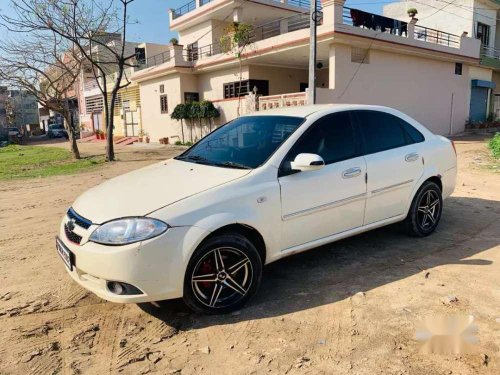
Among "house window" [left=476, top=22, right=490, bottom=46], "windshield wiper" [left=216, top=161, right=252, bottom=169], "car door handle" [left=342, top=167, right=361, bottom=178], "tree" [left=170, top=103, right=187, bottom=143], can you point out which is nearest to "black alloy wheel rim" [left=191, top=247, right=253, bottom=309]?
"windshield wiper" [left=216, top=161, right=252, bottom=169]

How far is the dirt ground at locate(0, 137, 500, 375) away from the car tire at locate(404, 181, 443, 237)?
0.53ft

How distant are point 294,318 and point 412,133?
2879 millimetres

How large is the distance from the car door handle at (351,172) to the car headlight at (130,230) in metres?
1.90

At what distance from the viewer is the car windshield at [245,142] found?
12.7ft

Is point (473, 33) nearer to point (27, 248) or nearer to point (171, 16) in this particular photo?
point (171, 16)

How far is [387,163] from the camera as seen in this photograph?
14.9 feet

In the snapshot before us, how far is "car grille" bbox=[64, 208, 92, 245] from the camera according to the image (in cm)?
327

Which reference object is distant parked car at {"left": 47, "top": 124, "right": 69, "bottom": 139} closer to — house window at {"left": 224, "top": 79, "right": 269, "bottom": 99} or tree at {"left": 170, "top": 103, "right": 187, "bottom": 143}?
tree at {"left": 170, "top": 103, "right": 187, "bottom": 143}

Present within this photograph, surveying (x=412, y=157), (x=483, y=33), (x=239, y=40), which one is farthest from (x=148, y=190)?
(x=483, y=33)

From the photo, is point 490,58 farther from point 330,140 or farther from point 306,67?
point 330,140

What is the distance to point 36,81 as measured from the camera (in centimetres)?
1955

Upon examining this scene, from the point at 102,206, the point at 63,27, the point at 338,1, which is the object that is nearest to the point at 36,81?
the point at 63,27

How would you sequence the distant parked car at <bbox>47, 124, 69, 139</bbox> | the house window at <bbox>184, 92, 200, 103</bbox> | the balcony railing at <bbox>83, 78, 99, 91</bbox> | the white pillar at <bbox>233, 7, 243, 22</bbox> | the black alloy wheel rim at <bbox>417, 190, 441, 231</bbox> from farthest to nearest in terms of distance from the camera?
1. the distant parked car at <bbox>47, 124, 69, 139</bbox>
2. the balcony railing at <bbox>83, 78, 99, 91</bbox>
3. the house window at <bbox>184, 92, 200, 103</bbox>
4. the white pillar at <bbox>233, 7, 243, 22</bbox>
5. the black alloy wheel rim at <bbox>417, 190, 441, 231</bbox>

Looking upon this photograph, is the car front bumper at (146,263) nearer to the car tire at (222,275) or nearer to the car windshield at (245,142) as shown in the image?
the car tire at (222,275)
